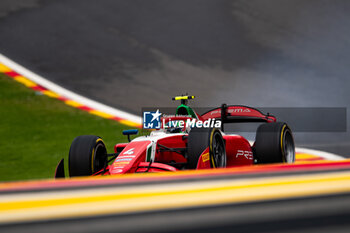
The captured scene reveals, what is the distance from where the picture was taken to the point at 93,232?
128 cm

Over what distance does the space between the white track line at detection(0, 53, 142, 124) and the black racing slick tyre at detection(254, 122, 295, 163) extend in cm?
468

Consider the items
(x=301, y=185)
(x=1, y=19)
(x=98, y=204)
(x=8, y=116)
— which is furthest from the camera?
(x=1, y=19)

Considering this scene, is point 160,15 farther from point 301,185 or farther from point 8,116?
point 301,185

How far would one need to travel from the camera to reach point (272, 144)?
18.4 ft

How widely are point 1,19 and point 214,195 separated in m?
14.2

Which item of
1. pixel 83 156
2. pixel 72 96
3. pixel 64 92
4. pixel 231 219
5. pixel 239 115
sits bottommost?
pixel 83 156

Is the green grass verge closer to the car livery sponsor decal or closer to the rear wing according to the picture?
the car livery sponsor decal

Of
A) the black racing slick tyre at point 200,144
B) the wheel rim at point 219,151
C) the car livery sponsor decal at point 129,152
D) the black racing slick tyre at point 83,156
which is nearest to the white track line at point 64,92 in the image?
the black racing slick tyre at point 83,156

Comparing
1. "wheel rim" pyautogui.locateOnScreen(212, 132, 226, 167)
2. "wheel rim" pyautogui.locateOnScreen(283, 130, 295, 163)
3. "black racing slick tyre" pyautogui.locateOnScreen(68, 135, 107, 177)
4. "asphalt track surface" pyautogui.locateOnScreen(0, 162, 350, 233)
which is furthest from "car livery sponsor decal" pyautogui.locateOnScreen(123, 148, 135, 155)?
"asphalt track surface" pyautogui.locateOnScreen(0, 162, 350, 233)

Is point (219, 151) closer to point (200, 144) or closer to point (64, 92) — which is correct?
point (200, 144)

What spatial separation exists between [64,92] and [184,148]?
6826 millimetres

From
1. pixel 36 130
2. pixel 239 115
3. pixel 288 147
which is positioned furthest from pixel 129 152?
pixel 36 130

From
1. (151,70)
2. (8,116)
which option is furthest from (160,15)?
(8,116)

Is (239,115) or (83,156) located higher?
(239,115)
